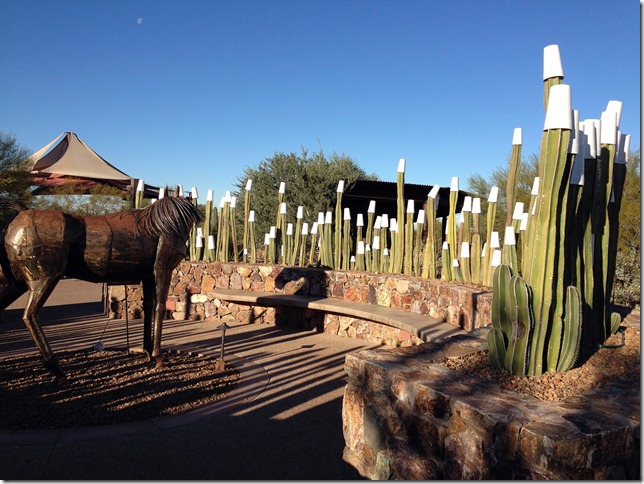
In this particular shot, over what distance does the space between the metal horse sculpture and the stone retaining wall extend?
3282 millimetres

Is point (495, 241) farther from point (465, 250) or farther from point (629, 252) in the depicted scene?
point (629, 252)

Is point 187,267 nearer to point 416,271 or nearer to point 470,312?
point 416,271

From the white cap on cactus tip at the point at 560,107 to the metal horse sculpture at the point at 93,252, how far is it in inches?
140

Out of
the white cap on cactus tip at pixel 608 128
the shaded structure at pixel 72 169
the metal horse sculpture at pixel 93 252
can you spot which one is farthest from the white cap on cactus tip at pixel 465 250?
the shaded structure at pixel 72 169

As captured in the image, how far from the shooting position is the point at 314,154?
49.6ft

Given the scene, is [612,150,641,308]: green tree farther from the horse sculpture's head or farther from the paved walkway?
the horse sculpture's head

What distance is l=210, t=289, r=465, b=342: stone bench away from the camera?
18.3ft

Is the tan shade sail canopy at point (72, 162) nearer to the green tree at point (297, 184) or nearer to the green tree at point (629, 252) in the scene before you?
the green tree at point (297, 184)

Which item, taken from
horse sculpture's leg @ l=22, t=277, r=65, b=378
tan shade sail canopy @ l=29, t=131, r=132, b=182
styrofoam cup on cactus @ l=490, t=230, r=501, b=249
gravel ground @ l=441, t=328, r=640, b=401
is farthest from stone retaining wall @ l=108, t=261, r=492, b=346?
tan shade sail canopy @ l=29, t=131, r=132, b=182

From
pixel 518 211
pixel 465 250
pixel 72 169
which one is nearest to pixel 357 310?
pixel 465 250

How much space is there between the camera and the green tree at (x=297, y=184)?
46.8 feet

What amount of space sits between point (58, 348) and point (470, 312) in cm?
516

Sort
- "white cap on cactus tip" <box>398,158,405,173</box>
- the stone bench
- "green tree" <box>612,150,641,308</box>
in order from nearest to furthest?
the stone bench → "white cap on cactus tip" <box>398,158,405,173</box> → "green tree" <box>612,150,641,308</box>

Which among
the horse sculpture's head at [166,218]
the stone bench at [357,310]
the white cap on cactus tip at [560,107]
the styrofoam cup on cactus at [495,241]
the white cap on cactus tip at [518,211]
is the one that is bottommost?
the stone bench at [357,310]
